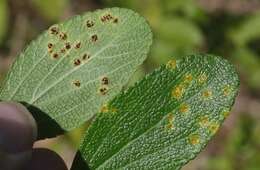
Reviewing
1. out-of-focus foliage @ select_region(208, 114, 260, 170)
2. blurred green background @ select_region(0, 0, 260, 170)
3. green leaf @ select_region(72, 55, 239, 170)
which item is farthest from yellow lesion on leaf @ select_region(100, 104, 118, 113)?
out-of-focus foliage @ select_region(208, 114, 260, 170)

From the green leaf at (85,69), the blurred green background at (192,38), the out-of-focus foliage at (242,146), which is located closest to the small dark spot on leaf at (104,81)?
the green leaf at (85,69)

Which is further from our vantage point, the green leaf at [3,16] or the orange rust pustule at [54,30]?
the green leaf at [3,16]

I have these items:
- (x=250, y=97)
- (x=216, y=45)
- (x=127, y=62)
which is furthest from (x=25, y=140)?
(x=250, y=97)

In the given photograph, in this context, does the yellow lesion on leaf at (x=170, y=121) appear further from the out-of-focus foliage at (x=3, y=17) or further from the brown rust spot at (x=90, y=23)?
the out-of-focus foliage at (x=3, y=17)

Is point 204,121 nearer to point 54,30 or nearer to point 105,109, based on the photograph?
point 105,109

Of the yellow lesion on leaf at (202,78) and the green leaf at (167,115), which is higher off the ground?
the yellow lesion on leaf at (202,78)

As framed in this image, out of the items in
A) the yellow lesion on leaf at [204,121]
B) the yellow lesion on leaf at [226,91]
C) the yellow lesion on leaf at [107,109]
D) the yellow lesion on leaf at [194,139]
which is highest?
the yellow lesion on leaf at [226,91]

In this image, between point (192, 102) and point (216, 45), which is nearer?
point (192, 102)

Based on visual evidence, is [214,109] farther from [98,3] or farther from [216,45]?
[98,3]

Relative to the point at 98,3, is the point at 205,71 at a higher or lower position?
higher
